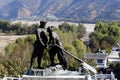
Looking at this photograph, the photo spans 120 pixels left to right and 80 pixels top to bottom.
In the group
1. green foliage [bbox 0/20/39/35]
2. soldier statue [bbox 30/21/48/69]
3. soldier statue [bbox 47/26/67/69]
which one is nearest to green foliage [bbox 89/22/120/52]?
green foliage [bbox 0/20/39/35]

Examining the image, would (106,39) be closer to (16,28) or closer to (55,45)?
(16,28)

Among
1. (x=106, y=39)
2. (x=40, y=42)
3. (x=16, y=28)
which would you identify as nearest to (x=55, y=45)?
(x=40, y=42)

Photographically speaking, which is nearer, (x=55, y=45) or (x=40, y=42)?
(x=40, y=42)

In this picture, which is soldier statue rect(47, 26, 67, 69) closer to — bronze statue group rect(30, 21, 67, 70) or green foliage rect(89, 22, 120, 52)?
bronze statue group rect(30, 21, 67, 70)

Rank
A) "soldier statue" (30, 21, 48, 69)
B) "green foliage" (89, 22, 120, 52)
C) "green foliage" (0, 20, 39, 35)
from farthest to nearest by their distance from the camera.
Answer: "green foliage" (0, 20, 39, 35), "green foliage" (89, 22, 120, 52), "soldier statue" (30, 21, 48, 69)

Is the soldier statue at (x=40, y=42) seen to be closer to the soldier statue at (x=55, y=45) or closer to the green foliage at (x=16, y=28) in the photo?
the soldier statue at (x=55, y=45)

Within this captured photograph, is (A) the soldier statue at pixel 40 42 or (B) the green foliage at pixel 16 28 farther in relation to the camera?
(B) the green foliage at pixel 16 28

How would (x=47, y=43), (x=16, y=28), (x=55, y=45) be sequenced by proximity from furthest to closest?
(x=16, y=28) → (x=47, y=43) → (x=55, y=45)

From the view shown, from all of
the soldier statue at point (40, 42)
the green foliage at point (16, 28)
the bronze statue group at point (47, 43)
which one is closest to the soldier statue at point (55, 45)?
the bronze statue group at point (47, 43)

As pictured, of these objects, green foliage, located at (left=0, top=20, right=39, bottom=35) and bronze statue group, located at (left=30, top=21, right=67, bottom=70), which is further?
green foliage, located at (left=0, top=20, right=39, bottom=35)

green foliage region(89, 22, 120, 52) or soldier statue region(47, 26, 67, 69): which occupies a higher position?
soldier statue region(47, 26, 67, 69)

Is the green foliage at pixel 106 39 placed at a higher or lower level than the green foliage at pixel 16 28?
lower

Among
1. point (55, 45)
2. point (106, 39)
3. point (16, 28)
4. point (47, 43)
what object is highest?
point (16, 28)

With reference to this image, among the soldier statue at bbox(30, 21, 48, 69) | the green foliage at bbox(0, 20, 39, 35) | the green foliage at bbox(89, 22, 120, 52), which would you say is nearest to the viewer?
the soldier statue at bbox(30, 21, 48, 69)
